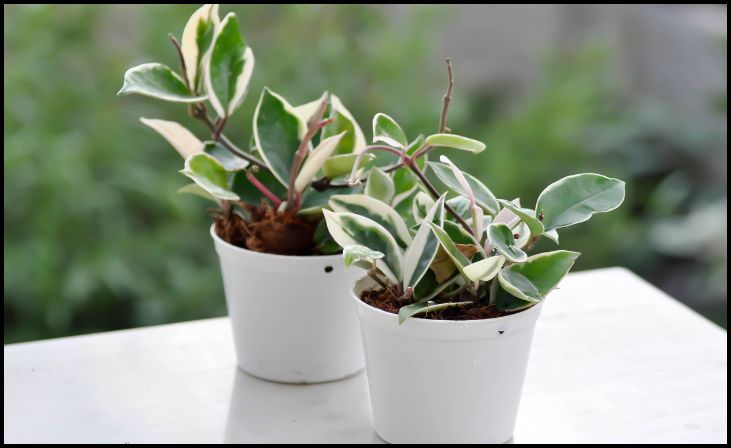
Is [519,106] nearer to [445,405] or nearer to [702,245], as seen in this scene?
[702,245]

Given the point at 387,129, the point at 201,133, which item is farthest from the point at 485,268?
the point at 201,133

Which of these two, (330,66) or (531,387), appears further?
(330,66)

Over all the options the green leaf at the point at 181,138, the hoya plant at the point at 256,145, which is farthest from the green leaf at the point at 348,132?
the green leaf at the point at 181,138

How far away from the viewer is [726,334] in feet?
2.99

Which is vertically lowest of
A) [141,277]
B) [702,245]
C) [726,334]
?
[702,245]

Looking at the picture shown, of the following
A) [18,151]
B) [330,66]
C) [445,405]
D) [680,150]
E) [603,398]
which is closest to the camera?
[445,405]

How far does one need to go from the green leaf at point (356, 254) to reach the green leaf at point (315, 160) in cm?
11

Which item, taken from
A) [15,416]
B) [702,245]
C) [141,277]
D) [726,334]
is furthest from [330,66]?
[15,416]

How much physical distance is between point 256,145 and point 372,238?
0.14 m

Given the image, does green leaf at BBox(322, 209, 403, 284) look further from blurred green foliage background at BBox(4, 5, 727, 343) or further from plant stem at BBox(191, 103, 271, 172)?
blurred green foliage background at BBox(4, 5, 727, 343)

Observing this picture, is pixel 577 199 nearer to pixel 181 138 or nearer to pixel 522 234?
pixel 522 234

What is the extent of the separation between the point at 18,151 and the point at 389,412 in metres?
1.17

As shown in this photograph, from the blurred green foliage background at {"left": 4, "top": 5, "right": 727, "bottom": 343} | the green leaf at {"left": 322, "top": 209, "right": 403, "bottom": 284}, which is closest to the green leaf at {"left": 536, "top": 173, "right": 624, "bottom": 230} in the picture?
the green leaf at {"left": 322, "top": 209, "right": 403, "bottom": 284}

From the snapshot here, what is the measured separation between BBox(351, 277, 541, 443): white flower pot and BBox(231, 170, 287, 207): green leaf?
0.44 ft
